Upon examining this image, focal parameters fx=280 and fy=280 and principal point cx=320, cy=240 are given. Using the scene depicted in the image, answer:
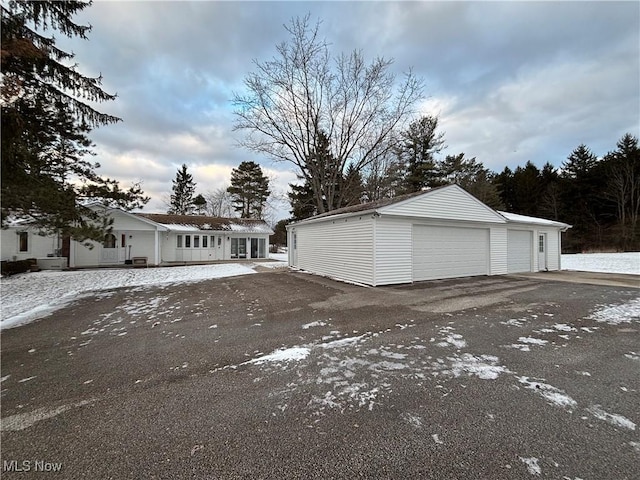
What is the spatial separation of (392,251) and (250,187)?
1097 inches

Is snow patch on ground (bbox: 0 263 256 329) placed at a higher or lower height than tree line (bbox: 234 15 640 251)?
lower

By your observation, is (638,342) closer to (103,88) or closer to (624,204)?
(103,88)

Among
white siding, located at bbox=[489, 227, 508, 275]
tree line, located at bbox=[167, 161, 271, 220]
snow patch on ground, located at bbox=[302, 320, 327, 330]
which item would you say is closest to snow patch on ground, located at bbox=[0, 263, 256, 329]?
snow patch on ground, located at bbox=[302, 320, 327, 330]

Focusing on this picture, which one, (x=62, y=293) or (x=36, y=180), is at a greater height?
(x=36, y=180)

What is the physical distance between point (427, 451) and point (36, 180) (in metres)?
9.44

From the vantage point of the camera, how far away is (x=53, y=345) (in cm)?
445

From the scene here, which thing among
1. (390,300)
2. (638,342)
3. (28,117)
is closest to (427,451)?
(638,342)

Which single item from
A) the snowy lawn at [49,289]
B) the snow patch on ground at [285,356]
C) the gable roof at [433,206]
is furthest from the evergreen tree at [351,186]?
the snow patch on ground at [285,356]

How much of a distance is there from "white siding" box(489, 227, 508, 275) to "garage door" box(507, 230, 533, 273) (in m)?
0.48

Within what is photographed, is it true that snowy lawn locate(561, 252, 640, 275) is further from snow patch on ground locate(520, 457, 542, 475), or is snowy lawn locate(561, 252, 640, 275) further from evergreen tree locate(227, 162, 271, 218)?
evergreen tree locate(227, 162, 271, 218)

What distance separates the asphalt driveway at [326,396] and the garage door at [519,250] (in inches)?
305

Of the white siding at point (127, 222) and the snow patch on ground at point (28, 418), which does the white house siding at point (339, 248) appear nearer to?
the snow patch on ground at point (28, 418)

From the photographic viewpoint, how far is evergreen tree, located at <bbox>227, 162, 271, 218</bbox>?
1344 inches

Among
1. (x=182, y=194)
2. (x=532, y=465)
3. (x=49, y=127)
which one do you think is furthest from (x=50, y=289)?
(x=182, y=194)
